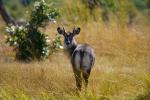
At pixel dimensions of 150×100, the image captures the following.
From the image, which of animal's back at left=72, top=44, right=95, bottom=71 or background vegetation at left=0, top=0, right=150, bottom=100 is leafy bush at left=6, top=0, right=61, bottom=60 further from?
animal's back at left=72, top=44, right=95, bottom=71

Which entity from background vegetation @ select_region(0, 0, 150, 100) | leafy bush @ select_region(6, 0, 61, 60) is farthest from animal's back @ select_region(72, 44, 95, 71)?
leafy bush @ select_region(6, 0, 61, 60)

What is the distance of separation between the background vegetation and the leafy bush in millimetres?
366

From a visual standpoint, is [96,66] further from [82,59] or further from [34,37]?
[82,59]

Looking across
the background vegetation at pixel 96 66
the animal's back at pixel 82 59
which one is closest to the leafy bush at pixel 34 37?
the background vegetation at pixel 96 66

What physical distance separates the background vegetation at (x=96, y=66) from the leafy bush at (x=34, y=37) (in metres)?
0.37

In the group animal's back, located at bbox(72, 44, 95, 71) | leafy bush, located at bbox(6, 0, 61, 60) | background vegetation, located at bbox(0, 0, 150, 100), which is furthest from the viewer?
leafy bush, located at bbox(6, 0, 61, 60)

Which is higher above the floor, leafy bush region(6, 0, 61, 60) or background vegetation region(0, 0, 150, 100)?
leafy bush region(6, 0, 61, 60)

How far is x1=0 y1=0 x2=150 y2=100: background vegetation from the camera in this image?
935 cm

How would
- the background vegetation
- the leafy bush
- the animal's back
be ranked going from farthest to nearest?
1. the leafy bush
2. the animal's back
3. the background vegetation

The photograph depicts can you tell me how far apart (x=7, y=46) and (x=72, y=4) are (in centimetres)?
318

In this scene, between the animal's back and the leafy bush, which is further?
the leafy bush

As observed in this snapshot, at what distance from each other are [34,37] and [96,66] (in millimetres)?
2229

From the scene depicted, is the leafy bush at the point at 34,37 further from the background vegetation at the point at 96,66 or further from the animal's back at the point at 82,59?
the animal's back at the point at 82,59

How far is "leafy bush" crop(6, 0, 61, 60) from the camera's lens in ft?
46.0
